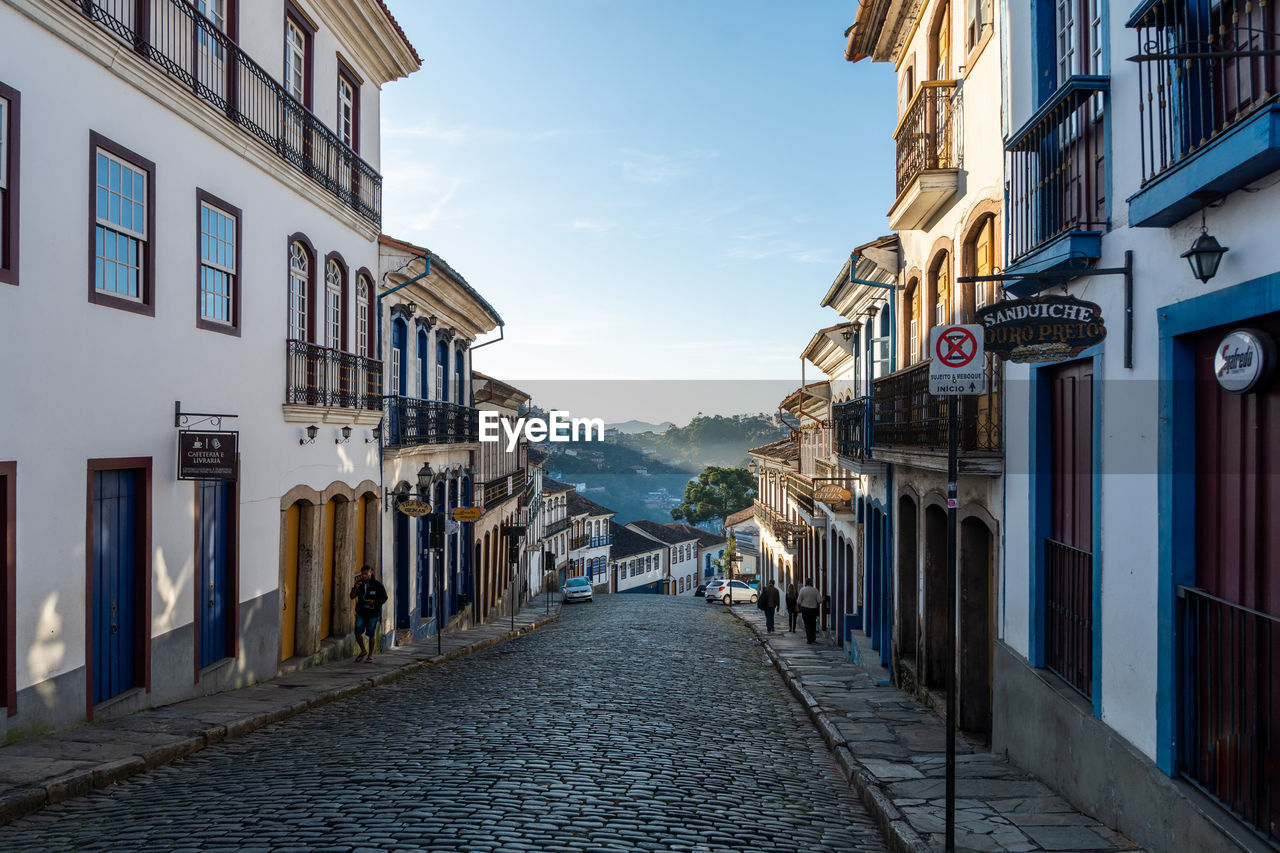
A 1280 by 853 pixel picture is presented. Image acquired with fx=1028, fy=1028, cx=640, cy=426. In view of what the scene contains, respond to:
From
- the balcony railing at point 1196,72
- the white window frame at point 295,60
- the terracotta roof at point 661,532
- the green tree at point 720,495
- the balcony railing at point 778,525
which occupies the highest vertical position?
the white window frame at point 295,60

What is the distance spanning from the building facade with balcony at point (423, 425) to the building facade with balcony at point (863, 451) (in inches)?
282

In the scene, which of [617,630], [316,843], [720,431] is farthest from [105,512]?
[720,431]

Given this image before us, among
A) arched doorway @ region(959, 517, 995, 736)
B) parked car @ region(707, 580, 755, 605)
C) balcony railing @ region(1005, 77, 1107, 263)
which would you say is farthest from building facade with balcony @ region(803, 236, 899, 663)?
parked car @ region(707, 580, 755, 605)

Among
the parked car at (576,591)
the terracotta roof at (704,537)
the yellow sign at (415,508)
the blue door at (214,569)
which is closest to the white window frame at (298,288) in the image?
the blue door at (214,569)

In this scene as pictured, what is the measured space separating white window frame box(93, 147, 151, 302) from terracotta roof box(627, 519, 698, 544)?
6983 cm

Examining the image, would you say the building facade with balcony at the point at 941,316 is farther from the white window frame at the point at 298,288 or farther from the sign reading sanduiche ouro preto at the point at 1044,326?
the white window frame at the point at 298,288

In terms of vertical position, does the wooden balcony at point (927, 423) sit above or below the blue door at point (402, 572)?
above

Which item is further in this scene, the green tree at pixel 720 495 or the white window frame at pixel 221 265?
the green tree at pixel 720 495

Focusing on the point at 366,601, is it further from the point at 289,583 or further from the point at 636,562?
the point at 636,562

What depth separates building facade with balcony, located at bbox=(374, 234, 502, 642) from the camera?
18.3 meters

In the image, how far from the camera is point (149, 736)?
8.86m

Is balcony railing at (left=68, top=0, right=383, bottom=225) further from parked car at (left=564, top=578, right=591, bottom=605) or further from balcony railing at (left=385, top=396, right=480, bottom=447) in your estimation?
parked car at (left=564, top=578, right=591, bottom=605)

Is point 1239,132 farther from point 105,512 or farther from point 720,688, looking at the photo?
point 720,688

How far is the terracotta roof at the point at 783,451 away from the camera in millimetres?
36094
